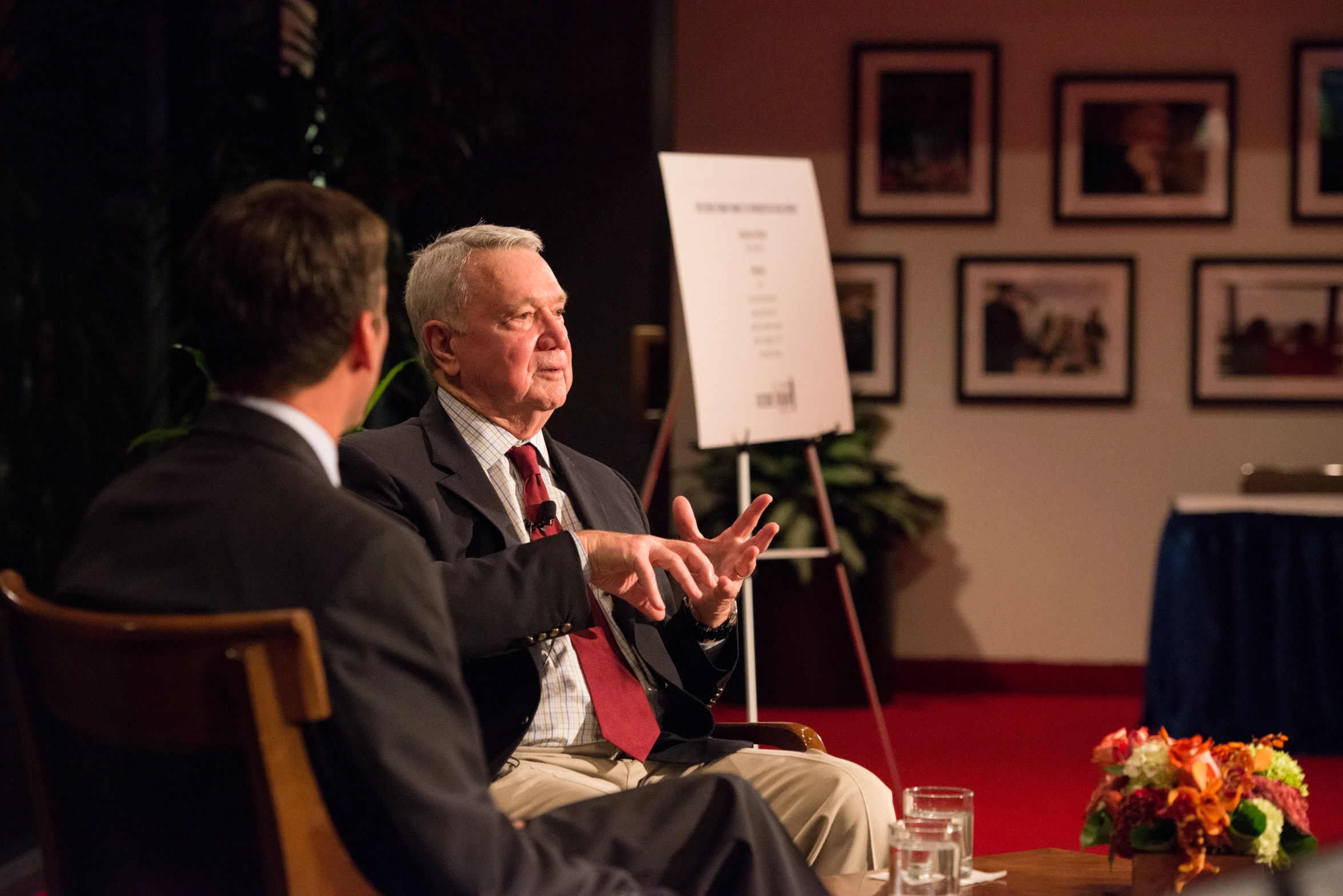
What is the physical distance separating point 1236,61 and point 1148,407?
5.33ft

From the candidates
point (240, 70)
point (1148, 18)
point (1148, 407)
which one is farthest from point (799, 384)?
point (1148, 18)

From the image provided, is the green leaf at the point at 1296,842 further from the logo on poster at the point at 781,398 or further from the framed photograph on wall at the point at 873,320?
the framed photograph on wall at the point at 873,320

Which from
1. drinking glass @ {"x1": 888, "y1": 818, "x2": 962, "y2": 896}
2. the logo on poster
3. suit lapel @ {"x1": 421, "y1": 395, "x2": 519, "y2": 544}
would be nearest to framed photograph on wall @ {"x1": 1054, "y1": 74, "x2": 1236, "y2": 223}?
the logo on poster

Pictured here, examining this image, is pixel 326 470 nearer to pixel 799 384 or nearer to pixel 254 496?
pixel 254 496

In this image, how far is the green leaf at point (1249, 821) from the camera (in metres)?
→ 1.84

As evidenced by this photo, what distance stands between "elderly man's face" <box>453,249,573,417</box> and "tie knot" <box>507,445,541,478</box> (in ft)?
0.22

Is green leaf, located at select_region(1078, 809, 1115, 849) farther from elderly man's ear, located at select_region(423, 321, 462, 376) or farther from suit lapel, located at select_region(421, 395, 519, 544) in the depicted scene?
elderly man's ear, located at select_region(423, 321, 462, 376)

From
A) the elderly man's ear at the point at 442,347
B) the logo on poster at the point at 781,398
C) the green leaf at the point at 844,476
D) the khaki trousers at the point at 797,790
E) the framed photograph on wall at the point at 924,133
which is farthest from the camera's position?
the framed photograph on wall at the point at 924,133

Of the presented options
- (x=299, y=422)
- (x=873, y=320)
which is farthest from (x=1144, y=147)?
(x=299, y=422)

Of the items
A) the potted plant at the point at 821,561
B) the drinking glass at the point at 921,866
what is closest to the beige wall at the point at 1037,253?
the potted plant at the point at 821,561

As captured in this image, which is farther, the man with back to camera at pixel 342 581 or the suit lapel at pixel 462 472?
the suit lapel at pixel 462 472

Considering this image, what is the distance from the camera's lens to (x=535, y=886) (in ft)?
4.01

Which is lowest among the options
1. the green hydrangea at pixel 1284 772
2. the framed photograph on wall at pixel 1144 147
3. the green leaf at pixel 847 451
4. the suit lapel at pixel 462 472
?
the green hydrangea at pixel 1284 772

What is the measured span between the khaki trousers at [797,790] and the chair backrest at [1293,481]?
13.7 ft
